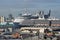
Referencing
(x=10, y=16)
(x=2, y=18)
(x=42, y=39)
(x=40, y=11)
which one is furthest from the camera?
(x=10, y=16)

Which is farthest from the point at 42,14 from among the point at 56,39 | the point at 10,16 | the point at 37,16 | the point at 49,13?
the point at 56,39

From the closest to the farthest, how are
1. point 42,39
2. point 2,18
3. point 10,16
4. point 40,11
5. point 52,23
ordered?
point 42,39
point 52,23
point 2,18
point 40,11
point 10,16

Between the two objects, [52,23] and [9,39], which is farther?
[52,23]

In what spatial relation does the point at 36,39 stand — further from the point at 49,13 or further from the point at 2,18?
the point at 49,13

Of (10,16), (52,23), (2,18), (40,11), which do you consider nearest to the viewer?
(52,23)

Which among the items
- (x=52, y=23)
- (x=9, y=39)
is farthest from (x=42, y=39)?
Answer: (x=52, y=23)

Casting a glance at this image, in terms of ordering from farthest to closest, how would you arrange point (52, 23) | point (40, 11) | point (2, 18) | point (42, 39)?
point (40, 11)
point (2, 18)
point (52, 23)
point (42, 39)

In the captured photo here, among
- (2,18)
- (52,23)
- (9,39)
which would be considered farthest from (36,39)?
(2,18)

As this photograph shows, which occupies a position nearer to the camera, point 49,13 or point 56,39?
point 56,39

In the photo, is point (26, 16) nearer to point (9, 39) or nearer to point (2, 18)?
point (2, 18)
